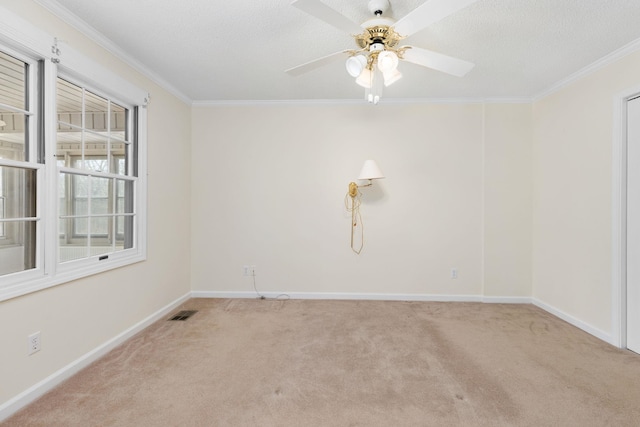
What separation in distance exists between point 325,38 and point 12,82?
81.8 inches

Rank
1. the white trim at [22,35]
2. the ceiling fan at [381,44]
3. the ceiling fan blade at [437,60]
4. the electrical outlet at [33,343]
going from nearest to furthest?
the ceiling fan at [381,44]
the white trim at [22,35]
the electrical outlet at [33,343]
the ceiling fan blade at [437,60]

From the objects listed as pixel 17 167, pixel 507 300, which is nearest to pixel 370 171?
pixel 507 300

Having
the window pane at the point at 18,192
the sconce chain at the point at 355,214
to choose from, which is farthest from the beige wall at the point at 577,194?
the window pane at the point at 18,192

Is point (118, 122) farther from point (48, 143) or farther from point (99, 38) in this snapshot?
point (48, 143)

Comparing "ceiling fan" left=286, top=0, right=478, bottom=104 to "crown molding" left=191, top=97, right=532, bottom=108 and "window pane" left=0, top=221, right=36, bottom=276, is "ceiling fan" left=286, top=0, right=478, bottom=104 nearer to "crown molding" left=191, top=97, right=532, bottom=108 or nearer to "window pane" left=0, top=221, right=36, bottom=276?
"crown molding" left=191, top=97, right=532, bottom=108

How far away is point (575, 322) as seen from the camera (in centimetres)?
301

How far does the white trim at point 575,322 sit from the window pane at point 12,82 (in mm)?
4811

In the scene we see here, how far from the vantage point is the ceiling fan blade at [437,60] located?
6.43ft

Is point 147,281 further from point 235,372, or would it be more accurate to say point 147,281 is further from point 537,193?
point 537,193

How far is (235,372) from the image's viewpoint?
2166mm

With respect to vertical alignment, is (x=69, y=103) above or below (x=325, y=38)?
below

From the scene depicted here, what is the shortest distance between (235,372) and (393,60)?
2.37 meters

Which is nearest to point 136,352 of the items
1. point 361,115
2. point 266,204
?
point 266,204

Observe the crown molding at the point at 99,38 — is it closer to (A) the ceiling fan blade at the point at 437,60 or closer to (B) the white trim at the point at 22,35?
(B) the white trim at the point at 22,35
